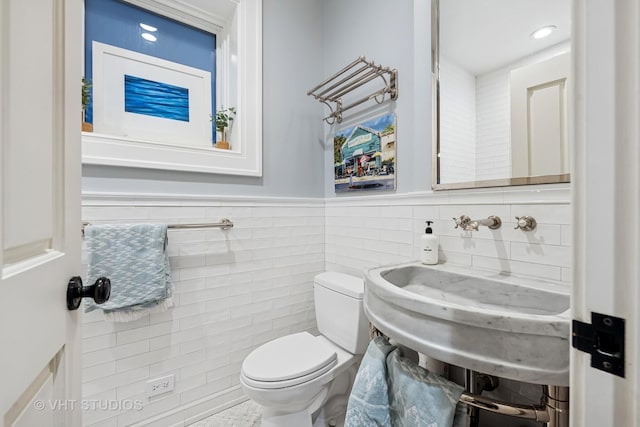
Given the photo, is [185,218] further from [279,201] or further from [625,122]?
[625,122]

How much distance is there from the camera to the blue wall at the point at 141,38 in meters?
1.42

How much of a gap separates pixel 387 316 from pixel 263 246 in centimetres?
108

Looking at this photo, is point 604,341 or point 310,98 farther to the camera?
point 310,98

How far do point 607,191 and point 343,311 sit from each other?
123 centimetres

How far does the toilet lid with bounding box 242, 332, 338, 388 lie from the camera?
3.80 ft

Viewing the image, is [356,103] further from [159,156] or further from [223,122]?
[159,156]

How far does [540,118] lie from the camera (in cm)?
99

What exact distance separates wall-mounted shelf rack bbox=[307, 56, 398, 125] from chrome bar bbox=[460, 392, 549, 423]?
1.35 metres

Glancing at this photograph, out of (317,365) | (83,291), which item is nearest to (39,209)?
(83,291)

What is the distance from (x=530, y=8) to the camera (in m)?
1.00

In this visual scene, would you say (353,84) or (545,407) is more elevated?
(353,84)

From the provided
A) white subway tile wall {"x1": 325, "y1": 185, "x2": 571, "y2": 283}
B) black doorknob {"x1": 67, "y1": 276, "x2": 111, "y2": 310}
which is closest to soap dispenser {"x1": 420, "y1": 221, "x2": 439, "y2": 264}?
white subway tile wall {"x1": 325, "y1": 185, "x2": 571, "y2": 283}

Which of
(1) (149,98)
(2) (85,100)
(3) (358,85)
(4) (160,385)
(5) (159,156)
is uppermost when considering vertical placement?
(3) (358,85)

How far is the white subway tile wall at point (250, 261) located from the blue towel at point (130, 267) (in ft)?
0.30
